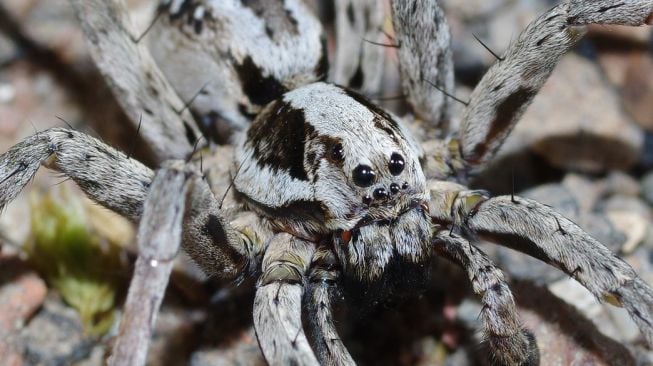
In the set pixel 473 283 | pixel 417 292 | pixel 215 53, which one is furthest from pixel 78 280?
pixel 473 283

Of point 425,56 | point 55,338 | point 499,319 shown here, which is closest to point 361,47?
point 425,56

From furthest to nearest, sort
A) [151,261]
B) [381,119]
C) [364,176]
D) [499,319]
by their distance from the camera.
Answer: [381,119]
[364,176]
[499,319]
[151,261]

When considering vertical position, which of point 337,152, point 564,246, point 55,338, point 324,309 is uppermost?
point 337,152

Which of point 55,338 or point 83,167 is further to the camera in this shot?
point 55,338

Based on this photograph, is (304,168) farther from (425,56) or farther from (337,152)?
(425,56)

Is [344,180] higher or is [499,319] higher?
[344,180]

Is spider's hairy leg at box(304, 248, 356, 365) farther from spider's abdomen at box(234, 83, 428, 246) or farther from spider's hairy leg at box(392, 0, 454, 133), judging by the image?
spider's hairy leg at box(392, 0, 454, 133)

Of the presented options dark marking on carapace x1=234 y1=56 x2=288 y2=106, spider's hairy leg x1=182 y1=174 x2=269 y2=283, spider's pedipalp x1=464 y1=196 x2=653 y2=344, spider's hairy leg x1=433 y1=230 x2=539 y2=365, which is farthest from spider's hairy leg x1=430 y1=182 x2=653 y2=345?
dark marking on carapace x1=234 y1=56 x2=288 y2=106

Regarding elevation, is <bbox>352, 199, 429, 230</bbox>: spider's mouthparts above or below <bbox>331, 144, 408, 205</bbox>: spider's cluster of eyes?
below
